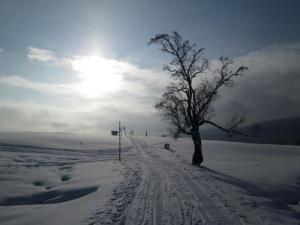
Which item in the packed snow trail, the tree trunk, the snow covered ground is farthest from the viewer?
the tree trunk

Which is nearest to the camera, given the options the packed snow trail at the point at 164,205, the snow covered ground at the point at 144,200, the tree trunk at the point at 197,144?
the packed snow trail at the point at 164,205

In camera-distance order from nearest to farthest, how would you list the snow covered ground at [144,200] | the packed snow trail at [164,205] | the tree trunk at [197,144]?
1. the packed snow trail at [164,205]
2. the snow covered ground at [144,200]
3. the tree trunk at [197,144]

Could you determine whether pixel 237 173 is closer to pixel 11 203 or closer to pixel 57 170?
pixel 57 170

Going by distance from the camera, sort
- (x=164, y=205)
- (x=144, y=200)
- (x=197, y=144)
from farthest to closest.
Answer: (x=197, y=144), (x=144, y=200), (x=164, y=205)

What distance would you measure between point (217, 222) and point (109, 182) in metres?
9.12

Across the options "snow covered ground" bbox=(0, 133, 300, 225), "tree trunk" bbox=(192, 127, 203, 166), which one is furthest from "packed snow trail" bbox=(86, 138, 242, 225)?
"tree trunk" bbox=(192, 127, 203, 166)

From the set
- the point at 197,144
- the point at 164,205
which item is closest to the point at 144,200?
the point at 164,205

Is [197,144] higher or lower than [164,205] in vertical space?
higher

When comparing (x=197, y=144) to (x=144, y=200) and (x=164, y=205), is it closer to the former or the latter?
(x=144, y=200)

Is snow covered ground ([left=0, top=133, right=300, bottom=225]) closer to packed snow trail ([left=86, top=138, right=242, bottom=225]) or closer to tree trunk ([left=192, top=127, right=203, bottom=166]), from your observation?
packed snow trail ([left=86, top=138, right=242, bottom=225])

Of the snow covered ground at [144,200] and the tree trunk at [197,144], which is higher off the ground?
the tree trunk at [197,144]

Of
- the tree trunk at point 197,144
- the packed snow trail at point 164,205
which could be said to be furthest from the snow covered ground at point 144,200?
the tree trunk at point 197,144

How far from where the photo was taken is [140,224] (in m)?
9.75

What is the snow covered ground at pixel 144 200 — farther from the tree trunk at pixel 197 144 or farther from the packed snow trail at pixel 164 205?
the tree trunk at pixel 197 144
